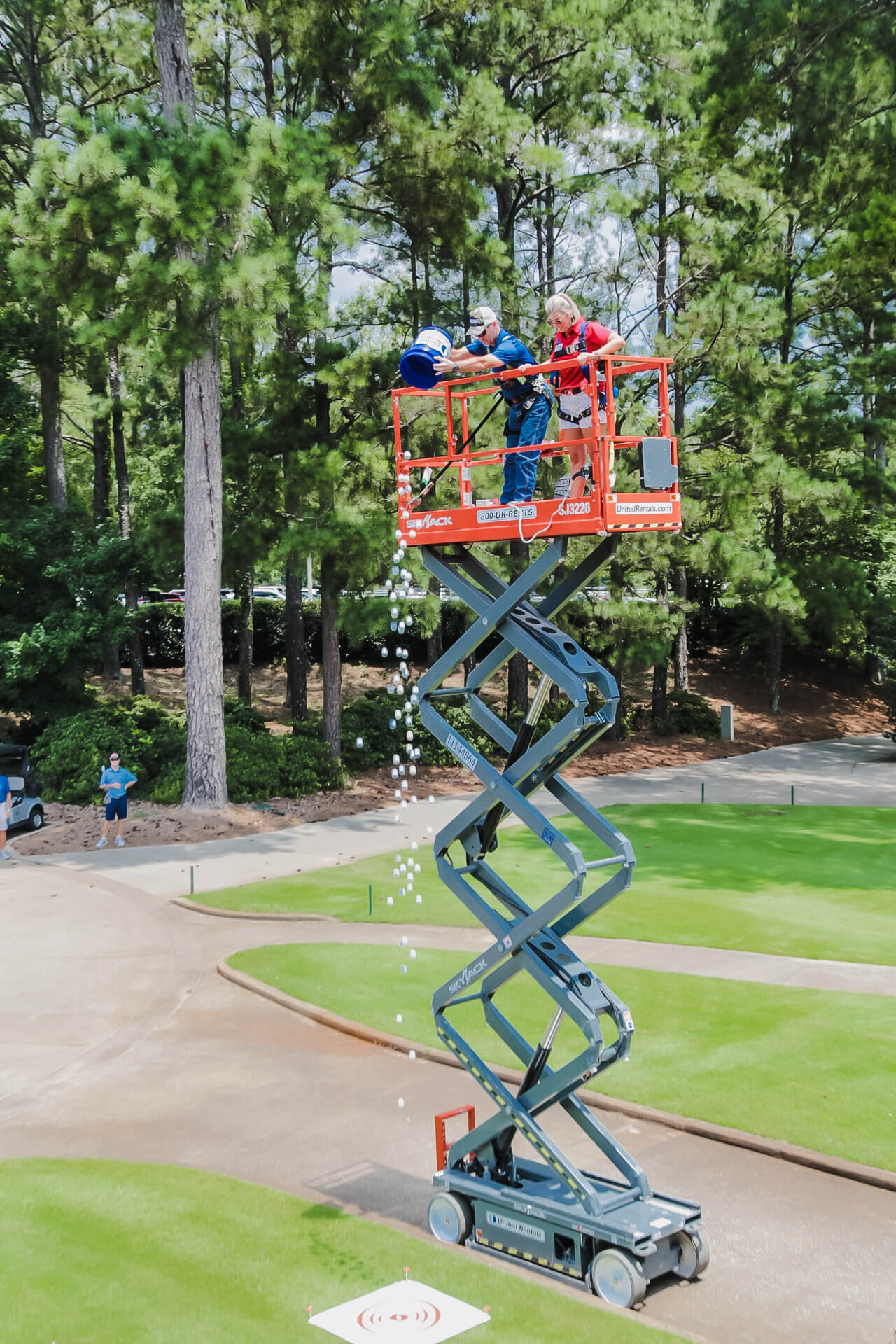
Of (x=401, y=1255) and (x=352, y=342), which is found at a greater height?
(x=352, y=342)

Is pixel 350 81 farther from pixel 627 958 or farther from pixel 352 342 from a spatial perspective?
pixel 627 958

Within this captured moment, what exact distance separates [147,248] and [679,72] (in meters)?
13.3

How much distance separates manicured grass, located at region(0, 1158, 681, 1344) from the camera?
5.85 meters

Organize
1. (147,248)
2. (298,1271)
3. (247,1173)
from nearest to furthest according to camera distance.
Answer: (298,1271)
(247,1173)
(147,248)

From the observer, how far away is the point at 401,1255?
22.0 ft

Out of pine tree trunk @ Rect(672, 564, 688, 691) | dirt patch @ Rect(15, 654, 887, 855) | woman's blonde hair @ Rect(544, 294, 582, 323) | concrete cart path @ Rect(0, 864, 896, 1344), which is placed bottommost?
concrete cart path @ Rect(0, 864, 896, 1344)

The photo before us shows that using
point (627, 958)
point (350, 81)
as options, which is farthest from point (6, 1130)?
point (350, 81)

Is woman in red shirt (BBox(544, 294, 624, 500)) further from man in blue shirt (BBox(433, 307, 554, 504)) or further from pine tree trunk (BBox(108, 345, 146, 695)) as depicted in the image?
pine tree trunk (BBox(108, 345, 146, 695))

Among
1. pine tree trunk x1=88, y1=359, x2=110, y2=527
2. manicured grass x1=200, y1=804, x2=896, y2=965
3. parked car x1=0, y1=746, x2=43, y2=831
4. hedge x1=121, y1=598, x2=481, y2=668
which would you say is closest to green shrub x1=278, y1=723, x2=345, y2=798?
parked car x1=0, y1=746, x2=43, y2=831

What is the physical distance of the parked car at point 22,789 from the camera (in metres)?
20.2

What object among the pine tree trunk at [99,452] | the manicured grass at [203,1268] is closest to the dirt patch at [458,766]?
the pine tree trunk at [99,452]

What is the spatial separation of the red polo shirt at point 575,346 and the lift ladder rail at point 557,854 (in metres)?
1.10

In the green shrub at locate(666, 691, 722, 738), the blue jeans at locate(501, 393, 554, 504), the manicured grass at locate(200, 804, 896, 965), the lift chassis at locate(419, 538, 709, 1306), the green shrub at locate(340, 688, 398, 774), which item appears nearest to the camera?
the lift chassis at locate(419, 538, 709, 1306)

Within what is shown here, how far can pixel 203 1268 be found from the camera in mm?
6516
